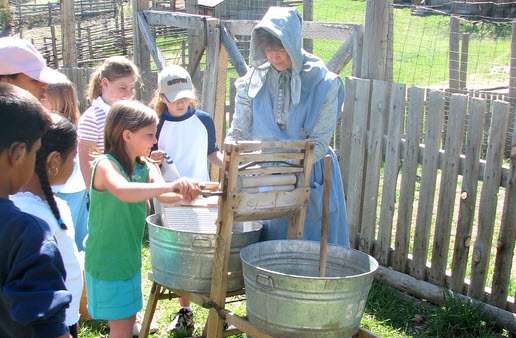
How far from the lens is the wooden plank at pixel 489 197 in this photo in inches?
144

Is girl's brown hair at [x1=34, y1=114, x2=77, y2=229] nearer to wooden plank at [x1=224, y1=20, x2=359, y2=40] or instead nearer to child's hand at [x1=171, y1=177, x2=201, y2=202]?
child's hand at [x1=171, y1=177, x2=201, y2=202]

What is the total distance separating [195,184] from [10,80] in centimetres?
116

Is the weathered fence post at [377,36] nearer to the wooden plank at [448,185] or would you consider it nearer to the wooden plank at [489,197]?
the wooden plank at [448,185]

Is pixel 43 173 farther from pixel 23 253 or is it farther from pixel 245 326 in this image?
pixel 245 326

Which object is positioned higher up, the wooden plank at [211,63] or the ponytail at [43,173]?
the wooden plank at [211,63]

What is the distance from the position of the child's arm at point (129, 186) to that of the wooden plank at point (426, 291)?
7.48 feet

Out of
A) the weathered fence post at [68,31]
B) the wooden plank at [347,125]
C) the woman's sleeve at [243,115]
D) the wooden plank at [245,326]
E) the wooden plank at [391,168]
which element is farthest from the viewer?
the weathered fence post at [68,31]

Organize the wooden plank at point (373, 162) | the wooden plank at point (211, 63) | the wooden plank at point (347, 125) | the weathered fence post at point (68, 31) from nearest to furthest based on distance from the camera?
the wooden plank at point (373, 162) < the wooden plank at point (347, 125) < the wooden plank at point (211, 63) < the weathered fence post at point (68, 31)

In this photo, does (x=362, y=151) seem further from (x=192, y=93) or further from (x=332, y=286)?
(x=332, y=286)

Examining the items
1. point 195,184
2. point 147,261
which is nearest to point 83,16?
point 147,261

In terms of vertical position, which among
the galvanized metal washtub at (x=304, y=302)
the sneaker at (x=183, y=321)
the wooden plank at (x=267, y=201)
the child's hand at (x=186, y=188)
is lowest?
the sneaker at (x=183, y=321)

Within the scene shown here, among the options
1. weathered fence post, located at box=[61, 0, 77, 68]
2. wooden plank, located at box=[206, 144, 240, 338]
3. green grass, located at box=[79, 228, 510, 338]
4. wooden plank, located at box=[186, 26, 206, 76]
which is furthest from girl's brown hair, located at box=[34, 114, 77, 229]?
weathered fence post, located at box=[61, 0, 77, 68]

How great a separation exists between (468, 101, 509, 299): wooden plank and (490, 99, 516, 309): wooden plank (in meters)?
0.07

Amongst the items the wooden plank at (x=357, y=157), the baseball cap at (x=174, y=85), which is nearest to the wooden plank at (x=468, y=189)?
the wooden plank at (x=357, y=157)
